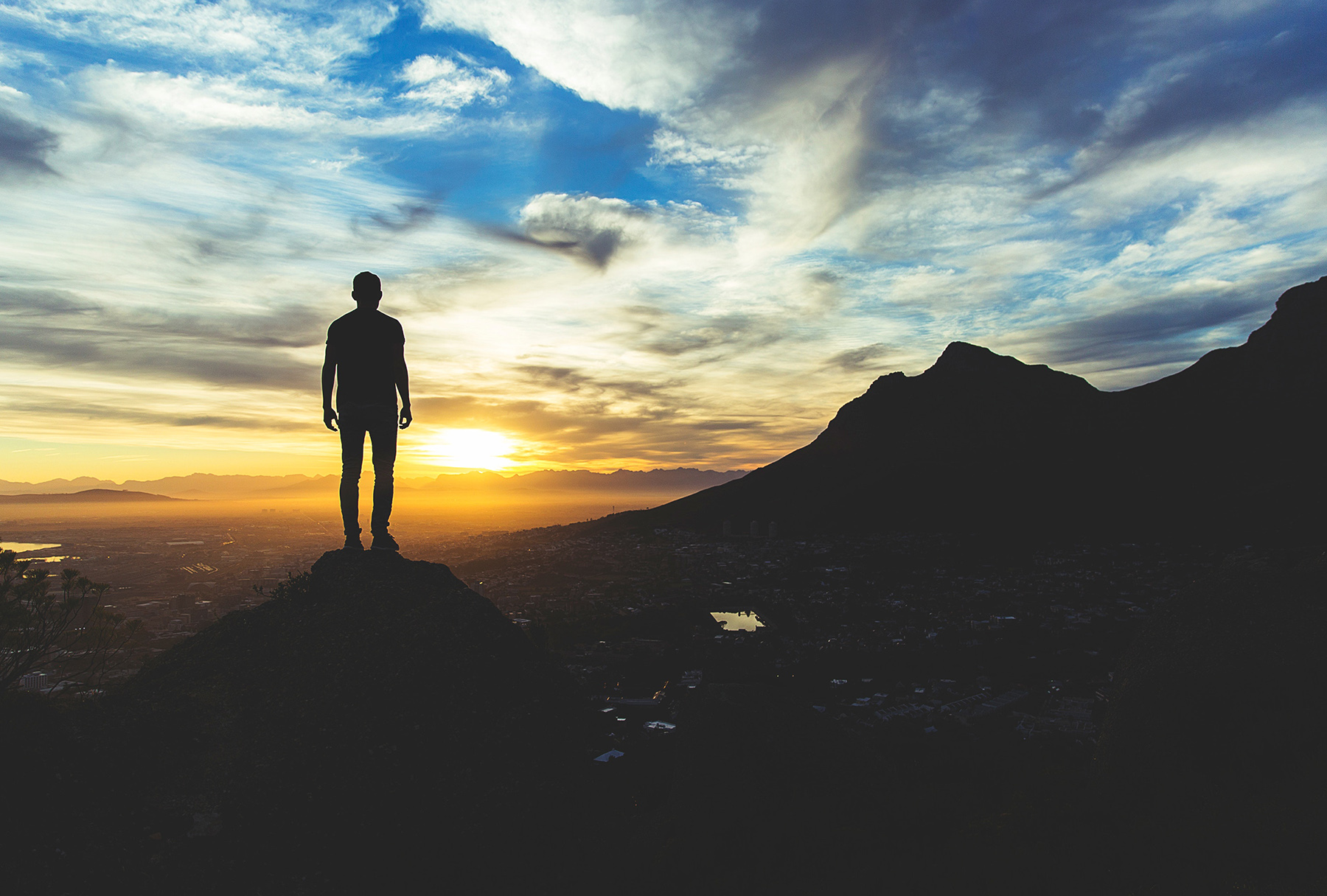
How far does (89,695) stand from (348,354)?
4.68 m

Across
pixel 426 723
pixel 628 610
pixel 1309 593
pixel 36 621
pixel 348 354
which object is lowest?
pixel 628 610

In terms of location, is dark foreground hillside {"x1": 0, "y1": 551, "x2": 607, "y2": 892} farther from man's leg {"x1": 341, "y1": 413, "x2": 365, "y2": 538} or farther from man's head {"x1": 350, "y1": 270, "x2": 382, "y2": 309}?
man's head {"x1": 350, "y1": 270, "x2": 382, "y2": 309}

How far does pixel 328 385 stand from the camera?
8.52 metres

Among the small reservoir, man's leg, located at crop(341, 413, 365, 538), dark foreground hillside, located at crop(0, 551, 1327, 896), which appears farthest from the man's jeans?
the small reservoir

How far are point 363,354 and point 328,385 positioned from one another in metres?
0.68

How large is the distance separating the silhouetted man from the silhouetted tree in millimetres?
2697

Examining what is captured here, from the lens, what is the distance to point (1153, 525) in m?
57.6

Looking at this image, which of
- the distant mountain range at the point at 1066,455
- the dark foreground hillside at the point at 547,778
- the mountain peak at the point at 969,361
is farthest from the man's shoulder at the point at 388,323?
the mountain peak at the point at 969,361

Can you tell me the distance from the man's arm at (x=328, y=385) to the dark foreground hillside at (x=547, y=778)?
2056 mm

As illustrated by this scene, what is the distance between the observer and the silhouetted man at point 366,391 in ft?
27.7

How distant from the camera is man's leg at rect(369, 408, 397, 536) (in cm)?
879

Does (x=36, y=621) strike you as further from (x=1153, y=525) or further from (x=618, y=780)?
(x=1153, y=525)

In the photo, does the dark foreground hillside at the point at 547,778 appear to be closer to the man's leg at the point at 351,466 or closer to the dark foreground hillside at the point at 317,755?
the dark foreground hillside at the point at 317,755

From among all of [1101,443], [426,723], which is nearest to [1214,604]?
[426,723]
